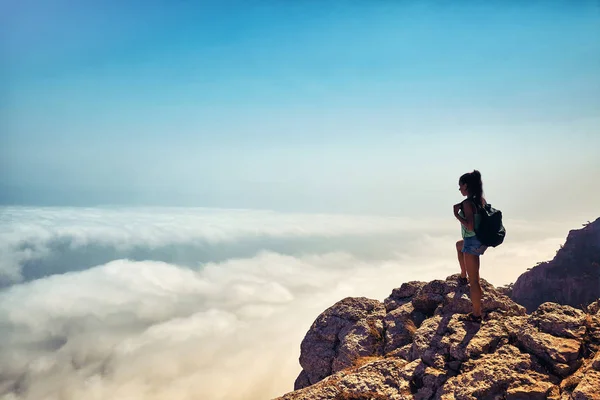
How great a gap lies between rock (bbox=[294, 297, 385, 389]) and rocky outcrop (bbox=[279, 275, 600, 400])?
74 mm

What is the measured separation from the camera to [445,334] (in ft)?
43.7

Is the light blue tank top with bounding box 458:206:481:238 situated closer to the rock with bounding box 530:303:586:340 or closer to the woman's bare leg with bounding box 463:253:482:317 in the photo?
the woman's bare leg with bounding box 463:253:482:317

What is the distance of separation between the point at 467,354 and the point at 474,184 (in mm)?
5327

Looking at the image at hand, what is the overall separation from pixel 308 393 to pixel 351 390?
1.30 metres

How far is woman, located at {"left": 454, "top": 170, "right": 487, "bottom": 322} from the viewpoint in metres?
12.7

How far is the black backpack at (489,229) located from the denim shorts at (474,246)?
0.16m

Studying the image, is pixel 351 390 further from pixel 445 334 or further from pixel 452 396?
pixel 445 334

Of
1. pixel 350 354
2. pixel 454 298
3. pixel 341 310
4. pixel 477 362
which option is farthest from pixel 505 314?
pixel 341 310

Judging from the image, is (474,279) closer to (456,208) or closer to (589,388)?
(456,208)

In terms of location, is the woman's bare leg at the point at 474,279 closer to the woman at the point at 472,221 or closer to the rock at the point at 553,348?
the woman at the point at 472,221

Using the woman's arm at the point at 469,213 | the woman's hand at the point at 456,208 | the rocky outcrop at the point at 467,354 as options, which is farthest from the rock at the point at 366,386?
the woman's hand at the point at 456,208

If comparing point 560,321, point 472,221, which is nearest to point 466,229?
point 472,221

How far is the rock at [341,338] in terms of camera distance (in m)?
16.6

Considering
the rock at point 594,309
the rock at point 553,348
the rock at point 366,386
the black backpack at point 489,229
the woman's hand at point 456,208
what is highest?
the woman's hand at point 456,208
